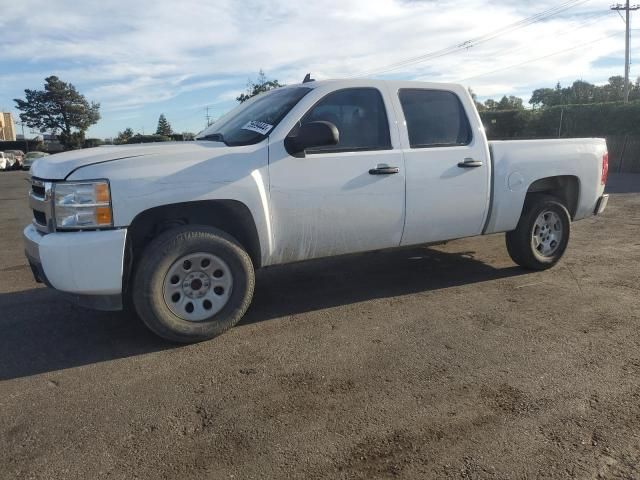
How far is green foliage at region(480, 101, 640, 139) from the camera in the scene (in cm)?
2391

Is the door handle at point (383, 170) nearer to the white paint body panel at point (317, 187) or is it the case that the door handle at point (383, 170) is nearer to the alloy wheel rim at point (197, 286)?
the white paint body panel at point (317, 187)

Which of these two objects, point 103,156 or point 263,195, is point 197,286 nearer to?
point 263,195

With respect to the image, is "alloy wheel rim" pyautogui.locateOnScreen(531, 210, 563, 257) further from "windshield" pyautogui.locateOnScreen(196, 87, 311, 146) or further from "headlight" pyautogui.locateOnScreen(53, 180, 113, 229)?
"headlight" pyautogui.locateOnScreen(53, 180, 113, 229)

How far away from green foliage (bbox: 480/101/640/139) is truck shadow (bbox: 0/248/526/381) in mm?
18244

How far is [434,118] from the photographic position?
5.23 meters

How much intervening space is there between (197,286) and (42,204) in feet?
4.16

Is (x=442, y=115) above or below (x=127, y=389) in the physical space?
above

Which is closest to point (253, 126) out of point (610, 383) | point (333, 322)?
point (333, 322)

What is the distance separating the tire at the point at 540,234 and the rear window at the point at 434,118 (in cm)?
124

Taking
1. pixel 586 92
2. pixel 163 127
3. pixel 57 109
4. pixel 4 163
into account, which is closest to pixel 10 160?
pixel 4 163

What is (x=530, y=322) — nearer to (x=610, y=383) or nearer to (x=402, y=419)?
(x=610, y=383)

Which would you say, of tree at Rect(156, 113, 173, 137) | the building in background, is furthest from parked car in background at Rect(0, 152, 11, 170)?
the building in background

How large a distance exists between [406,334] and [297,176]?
5.04ft

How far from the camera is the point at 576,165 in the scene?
607cm
